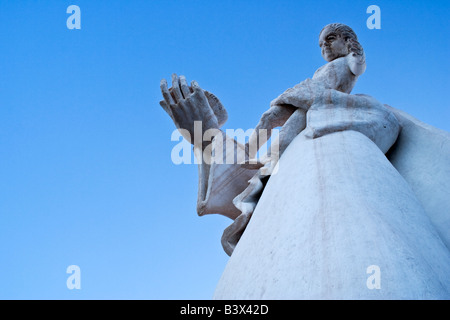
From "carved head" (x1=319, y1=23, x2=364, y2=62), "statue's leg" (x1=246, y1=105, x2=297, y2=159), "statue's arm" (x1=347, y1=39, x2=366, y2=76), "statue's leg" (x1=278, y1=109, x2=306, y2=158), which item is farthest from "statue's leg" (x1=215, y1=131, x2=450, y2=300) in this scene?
"carved head" (x1=319, y1=23, x2=364, y2=62)

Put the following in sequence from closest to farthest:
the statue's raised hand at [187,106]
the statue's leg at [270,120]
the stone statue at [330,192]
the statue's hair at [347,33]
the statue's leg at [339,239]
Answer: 1. the statue's leg at [339,239]
2. the stone statue at [330,192]
3. the statue's leg at [270,120]
4. the statue's raised hand at [187,106]
5. the statue's hair at [347,33]

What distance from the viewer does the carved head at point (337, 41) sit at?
6312 millimetres

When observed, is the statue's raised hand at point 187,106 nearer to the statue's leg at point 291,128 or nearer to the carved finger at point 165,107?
the carved finger at point 165,107

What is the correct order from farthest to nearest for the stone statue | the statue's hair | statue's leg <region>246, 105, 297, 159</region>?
1. the statue's hair
2. statue's leg <region>246, 105, 297, 159</region>
3. the stone statue

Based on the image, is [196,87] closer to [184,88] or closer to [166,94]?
→ [184,88]

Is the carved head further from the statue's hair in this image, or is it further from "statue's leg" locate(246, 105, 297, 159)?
"statue's leg" locate(246, 105, 297, 159)

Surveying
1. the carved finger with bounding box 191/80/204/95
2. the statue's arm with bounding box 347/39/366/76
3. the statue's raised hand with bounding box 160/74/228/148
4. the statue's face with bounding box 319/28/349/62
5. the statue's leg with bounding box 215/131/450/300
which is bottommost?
the statue's leg with bounding box 215/131/450/300

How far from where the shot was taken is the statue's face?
6.34 metres

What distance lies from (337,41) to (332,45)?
0.24 ft

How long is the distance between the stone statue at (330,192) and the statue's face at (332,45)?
0.01m

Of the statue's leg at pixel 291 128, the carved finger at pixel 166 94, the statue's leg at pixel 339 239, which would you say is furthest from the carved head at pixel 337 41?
the statue's leg at pixel 339 239

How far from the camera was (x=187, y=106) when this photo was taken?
610 centimetres
